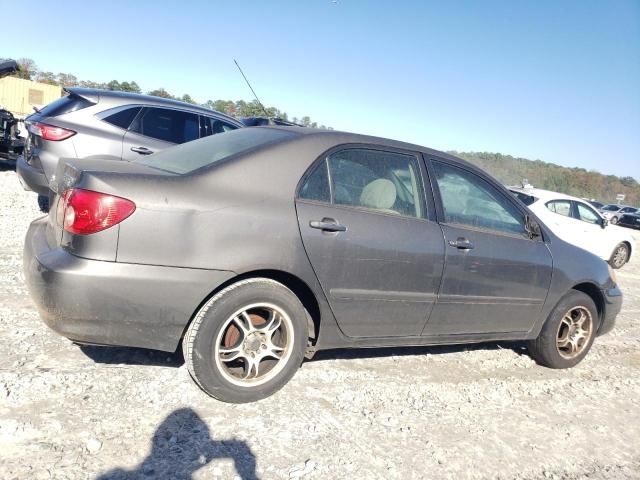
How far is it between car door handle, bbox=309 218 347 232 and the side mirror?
180cm

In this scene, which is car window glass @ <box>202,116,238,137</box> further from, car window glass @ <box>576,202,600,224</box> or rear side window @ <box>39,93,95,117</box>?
car window glass @ <box>576,202,600,224</box>

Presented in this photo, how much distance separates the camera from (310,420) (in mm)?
2941

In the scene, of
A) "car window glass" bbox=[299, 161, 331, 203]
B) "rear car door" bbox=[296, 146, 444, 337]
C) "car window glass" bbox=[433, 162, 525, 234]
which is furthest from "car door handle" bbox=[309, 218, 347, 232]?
"car window glass" bbox=[433, 162, 525, 234]

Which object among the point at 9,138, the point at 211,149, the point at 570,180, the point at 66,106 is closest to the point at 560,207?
the point at 66,106

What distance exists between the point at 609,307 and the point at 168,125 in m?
5.50

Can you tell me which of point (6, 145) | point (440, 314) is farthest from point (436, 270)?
point (6, 145)

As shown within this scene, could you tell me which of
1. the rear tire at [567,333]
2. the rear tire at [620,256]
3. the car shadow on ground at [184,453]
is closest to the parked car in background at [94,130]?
the car shadow on ground at [184,453]

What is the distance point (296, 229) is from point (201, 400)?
43.3 inches

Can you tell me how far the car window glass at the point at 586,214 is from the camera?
11.0 meters

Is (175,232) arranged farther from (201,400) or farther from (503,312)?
(503,312)

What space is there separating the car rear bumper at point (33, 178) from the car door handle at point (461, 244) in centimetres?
457

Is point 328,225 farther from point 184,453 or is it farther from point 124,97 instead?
point 124,97

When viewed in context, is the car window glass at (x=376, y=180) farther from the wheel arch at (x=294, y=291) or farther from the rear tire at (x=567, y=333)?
the rear tire at (x=567, y=333)

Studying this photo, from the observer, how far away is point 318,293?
10.1 feet
